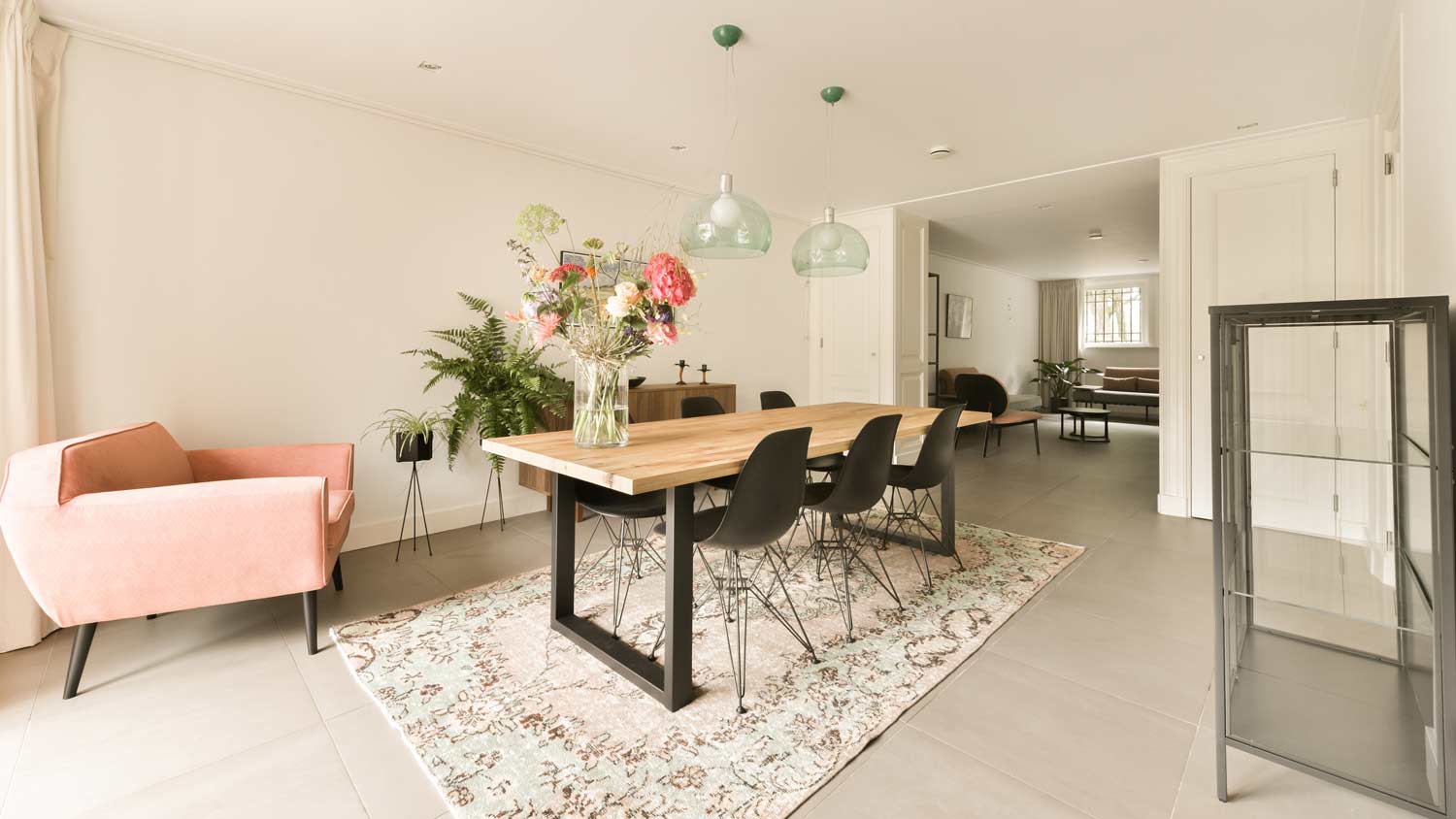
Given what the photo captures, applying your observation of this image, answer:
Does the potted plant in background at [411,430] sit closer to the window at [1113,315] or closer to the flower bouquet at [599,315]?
the flower bouquet at [599,315]

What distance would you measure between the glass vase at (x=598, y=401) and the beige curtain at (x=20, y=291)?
2.12m

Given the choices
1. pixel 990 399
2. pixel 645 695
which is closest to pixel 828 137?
pixel 645 695

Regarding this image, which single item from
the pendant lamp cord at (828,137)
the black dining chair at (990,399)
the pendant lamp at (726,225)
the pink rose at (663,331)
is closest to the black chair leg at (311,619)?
the pink rose at (663,331)

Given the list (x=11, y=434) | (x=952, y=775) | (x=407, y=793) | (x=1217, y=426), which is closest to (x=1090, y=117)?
(x=1217, y=426)

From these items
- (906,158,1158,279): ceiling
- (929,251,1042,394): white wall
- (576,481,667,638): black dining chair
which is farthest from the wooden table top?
(929,251,1042,394): white wall

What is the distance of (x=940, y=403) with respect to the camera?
810 centimetres

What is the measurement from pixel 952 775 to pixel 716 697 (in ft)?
2.34

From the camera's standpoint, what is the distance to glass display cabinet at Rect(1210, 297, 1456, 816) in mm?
1372

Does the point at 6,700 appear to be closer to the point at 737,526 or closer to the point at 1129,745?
the point at 737,526

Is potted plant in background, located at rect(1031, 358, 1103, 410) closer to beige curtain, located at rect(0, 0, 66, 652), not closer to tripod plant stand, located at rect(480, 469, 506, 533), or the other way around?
tripod plant stand, located at rect(480, 469, 506, 533)

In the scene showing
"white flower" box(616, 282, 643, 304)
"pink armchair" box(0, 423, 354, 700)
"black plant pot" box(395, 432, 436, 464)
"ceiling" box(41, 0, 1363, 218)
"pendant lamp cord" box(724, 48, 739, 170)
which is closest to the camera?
"pink armchair" box(0, 423, 354, 700)

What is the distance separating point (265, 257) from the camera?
305 centimetres

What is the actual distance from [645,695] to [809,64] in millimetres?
2846

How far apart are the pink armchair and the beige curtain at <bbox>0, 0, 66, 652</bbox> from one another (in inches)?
17.0
